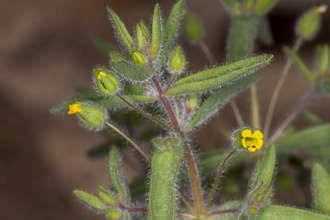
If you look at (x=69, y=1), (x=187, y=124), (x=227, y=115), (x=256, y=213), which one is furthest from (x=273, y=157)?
(x=69, y=1)

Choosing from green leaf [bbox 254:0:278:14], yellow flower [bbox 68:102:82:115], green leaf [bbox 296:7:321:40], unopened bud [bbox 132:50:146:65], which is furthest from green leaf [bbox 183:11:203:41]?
yellow flower [bbox 68:102:82:115]

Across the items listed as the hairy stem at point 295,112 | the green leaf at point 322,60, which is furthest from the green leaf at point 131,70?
the green leaf at point 322,60

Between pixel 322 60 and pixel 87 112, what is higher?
pixel 322 60

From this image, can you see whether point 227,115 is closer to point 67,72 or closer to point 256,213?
point 67,72

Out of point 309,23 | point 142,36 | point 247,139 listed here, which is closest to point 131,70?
point 142,36

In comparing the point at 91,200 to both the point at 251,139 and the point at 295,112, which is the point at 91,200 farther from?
the point at 295,112
